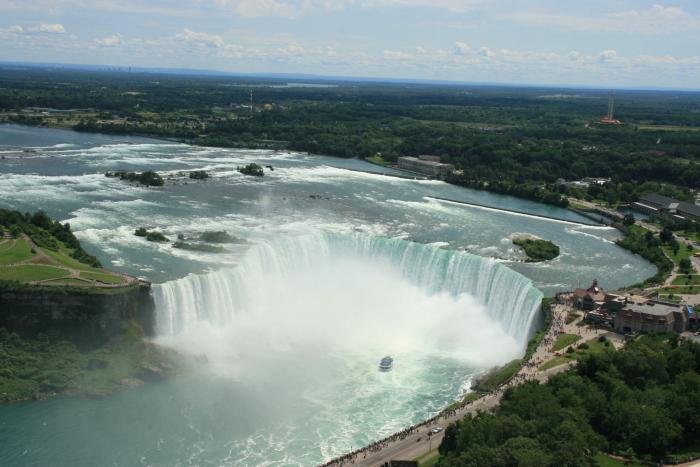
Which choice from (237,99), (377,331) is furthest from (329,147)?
(237,99)

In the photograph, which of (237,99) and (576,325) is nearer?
(576,325)

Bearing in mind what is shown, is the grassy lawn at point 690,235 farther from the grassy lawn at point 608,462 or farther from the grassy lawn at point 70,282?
the grassy lawn at point 70,282

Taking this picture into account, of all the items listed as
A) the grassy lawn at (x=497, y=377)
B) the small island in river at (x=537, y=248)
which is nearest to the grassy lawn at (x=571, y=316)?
the grassy lawn at (x=497, y=377)

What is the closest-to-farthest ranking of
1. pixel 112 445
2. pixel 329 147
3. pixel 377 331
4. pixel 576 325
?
pixel 112 445, pixel 576 325, pixel 377 331, pixel 329 147

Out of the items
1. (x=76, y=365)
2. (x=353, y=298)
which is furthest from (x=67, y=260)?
(x=353, y=298)

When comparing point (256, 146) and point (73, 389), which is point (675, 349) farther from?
point (256, 146)

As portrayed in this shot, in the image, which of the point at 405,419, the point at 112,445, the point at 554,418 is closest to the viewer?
the point at 554,418

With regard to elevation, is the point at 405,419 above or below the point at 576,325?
below

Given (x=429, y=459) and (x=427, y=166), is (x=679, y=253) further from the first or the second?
(x=427, y=166)
